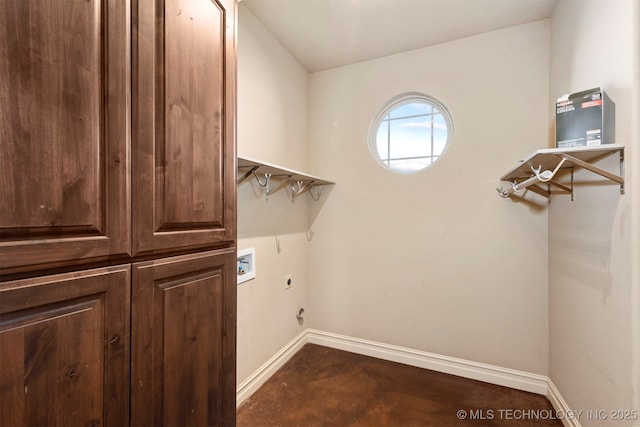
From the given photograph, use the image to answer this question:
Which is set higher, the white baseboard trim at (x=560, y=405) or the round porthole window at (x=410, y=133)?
the round porthole window at (x=410, y=133)

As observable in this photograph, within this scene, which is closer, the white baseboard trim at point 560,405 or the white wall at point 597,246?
the white wall at point 597,246

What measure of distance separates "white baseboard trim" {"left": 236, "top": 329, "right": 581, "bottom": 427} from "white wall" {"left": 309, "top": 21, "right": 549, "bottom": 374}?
0.06 meters

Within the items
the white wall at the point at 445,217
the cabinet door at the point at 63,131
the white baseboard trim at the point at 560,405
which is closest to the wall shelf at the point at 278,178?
the white wall at the point at 445,217

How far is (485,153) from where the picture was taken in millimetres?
1936

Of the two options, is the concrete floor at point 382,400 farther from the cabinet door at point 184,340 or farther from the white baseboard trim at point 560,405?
the cabinet door at point 184,340

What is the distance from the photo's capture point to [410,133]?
2.27 meters

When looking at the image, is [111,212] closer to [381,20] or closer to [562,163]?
[562,163]

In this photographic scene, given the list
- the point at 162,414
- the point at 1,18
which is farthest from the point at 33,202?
the point at 162,414

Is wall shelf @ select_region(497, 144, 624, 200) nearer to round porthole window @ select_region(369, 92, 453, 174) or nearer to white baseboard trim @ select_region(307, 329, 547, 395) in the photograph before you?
round porthole window @ select_region(369, 92, 453, 174)

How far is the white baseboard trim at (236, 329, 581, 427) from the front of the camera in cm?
171

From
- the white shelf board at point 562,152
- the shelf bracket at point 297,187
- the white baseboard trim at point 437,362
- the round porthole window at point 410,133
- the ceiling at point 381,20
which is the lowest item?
the white baseboard trim at point 437,362

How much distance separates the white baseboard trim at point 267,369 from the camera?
1.68m

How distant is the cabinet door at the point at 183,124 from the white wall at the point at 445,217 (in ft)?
4.72

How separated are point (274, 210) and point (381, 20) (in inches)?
59.1
